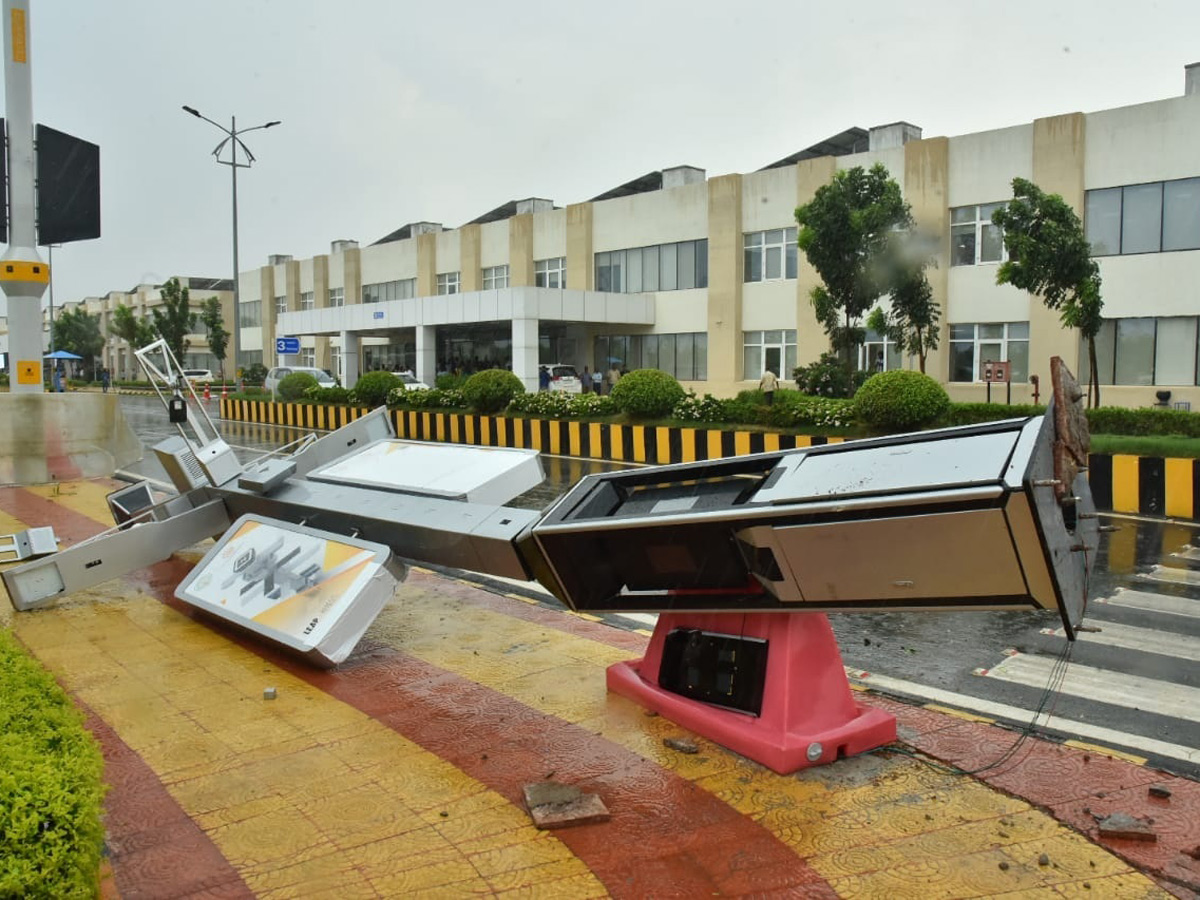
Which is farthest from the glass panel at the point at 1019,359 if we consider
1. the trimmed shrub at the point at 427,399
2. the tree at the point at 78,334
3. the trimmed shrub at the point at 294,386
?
the tree at the point at 78,334

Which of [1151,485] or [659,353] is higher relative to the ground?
[659,353]

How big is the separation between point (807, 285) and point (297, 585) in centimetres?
2712

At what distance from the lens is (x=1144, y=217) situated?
78.3ft

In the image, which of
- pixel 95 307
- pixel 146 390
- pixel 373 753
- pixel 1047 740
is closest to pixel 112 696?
pixel 373 753

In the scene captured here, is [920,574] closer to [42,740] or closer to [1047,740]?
[1047,740]

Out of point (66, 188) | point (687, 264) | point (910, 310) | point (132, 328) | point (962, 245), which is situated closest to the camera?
point (66, 188)

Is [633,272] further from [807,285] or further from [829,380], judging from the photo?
[829,380]

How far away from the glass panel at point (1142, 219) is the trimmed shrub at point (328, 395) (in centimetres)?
2103

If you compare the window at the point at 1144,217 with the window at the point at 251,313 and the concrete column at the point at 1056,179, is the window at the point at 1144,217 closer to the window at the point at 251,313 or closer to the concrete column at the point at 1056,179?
the concrete column at the point at 1056,179

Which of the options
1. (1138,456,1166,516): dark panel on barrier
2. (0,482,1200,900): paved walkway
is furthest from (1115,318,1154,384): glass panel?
(0,482,1200,900): paved walkway

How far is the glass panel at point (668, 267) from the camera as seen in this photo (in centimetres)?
3556

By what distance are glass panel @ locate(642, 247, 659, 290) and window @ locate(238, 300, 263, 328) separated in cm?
3264

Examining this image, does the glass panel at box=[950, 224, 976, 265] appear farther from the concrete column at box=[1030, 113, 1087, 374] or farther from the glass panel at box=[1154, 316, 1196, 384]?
the glass panel at box=[1154, 316, 1196, 384]

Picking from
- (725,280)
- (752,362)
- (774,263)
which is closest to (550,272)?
(725,280)
